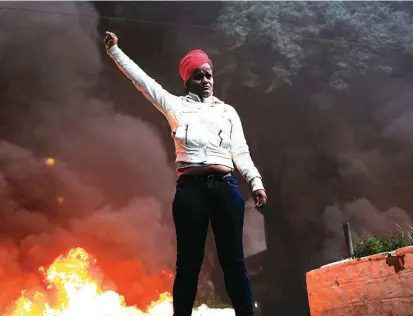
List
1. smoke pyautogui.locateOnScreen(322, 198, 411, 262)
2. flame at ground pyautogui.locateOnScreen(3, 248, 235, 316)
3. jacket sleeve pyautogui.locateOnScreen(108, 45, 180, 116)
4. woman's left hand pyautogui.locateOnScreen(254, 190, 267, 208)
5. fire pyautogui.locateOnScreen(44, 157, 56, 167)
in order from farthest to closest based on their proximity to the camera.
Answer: smoke pyautogui.locateOnScreen(322, 198, 411, 262)
fire pyautogui.locateOnScreen(44, 157, 56, 167)
flame at ground pyautogui.locateOnScreen(3, 248, 235, 316)
jacket sleeve pyautogui.locateOnScreen(108, 45, 180, 116)
woman's left hand pyautogui.locateOnScreen(254, 190, 267, 208)

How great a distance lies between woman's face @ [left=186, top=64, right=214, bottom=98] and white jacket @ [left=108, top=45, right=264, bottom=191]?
34 millimetres

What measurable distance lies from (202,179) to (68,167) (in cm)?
561

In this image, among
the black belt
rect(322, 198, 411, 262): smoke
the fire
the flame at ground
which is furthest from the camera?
rect(322, 198, 411, 262): smoke

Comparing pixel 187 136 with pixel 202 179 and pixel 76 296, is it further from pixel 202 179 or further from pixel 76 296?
pixel 76 296

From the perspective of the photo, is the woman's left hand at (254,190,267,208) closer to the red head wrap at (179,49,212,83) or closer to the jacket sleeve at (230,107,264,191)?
the jacket sleeve at (230,107,264,191)

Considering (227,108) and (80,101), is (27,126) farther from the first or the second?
(227,108)

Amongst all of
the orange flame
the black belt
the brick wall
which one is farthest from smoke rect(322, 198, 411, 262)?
the black belt

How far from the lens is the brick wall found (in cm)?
385

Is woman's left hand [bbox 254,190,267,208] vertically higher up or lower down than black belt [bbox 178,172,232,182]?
lower down

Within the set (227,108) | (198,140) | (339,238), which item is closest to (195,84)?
(227,108)

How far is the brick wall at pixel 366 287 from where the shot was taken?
12.6ft

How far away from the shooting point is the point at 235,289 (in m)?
1.86

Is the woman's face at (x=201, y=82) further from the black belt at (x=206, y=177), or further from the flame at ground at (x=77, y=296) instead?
the flame at ground at (x=77, y=296)

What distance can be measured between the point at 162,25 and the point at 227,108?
568cm
